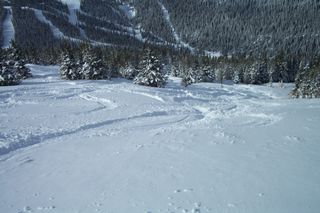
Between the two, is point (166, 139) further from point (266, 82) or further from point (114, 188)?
point (266, 82)

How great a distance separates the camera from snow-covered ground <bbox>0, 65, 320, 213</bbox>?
33.3 ft

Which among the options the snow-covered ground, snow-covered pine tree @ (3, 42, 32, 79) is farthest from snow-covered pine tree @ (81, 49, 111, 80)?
the snow-covered ground

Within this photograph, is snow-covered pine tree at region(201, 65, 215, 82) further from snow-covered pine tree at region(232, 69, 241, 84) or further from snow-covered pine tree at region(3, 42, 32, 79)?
snow-covered pine tree at region(3, 42, 32, 79)

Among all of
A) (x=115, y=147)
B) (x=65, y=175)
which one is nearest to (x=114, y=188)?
(x=65, y=175)

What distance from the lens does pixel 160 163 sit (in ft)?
45.1

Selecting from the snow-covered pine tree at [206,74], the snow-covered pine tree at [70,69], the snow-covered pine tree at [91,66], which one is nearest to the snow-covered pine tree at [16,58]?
the snow-covered pine tree at [70,69]

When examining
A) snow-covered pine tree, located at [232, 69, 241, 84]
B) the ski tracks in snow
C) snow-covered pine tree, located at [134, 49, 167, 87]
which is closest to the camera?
the ski tracks in snow

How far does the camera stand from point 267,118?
76.0 feet

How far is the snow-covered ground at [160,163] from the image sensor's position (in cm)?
1016

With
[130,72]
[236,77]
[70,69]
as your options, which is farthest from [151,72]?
[236,77]

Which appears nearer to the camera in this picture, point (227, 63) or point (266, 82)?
point (266, 82)

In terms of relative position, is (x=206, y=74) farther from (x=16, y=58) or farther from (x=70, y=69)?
(x=16, y=58)

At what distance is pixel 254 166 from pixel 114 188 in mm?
5951

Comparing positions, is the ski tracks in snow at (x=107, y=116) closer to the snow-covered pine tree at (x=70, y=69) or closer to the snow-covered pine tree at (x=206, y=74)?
the snow-covered pine tree at (x=70, y=69)
